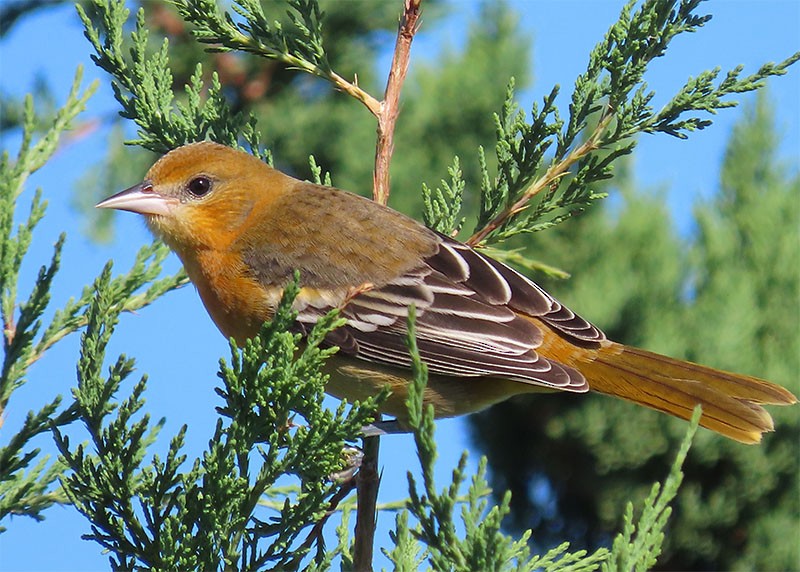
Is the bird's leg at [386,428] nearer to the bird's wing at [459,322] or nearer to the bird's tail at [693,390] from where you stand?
the bird's wing at [459,322]

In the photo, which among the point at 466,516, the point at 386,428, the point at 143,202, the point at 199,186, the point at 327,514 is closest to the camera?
the point at 466,516

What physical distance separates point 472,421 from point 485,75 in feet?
6.89

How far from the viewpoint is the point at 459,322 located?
12.7ft

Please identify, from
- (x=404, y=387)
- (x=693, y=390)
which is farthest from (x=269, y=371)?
(x=693, y=390)

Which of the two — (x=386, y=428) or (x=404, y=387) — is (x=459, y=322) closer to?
(x=404, y=387)

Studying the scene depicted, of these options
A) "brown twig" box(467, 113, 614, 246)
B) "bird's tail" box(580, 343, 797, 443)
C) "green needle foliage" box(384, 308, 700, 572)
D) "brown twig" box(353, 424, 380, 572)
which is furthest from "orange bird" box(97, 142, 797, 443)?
"green needle foliage" box(384, 308, 700, 572)

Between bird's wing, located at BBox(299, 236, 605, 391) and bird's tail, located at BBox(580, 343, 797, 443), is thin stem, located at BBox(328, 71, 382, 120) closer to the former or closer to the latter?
bird's wing, located at BBox(299, 236, 605, 391)

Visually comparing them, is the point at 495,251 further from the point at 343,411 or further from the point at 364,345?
the point at 343,411

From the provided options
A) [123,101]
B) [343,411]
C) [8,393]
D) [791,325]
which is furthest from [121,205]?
[791,325]

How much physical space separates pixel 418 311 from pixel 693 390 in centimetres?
101

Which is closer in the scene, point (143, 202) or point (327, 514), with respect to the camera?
point (327, 514)

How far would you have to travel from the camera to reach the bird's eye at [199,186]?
4.24 m

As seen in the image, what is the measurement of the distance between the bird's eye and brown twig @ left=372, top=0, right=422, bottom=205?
0.86 metres

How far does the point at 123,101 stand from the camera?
372cm
